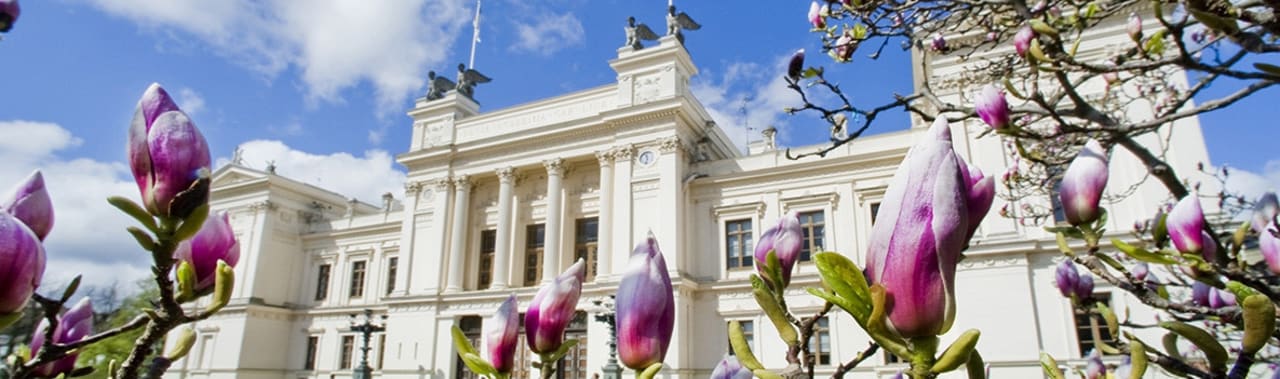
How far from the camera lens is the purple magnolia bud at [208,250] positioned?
1.31m

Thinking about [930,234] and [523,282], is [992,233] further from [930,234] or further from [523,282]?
[930,234]

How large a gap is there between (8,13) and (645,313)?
7.49ft

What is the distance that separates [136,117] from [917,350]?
123 centimetres

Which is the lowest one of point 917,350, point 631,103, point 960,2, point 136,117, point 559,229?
point 917,350

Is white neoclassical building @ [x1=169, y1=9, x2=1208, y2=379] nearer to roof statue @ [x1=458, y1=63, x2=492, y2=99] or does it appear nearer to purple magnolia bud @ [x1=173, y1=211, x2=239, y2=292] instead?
roof statue @ [x1=458, y1=63, x2=492, y2=99]

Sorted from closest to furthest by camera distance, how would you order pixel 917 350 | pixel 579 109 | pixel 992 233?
pixel 917 350, pixel 992 233, pixel 579 109

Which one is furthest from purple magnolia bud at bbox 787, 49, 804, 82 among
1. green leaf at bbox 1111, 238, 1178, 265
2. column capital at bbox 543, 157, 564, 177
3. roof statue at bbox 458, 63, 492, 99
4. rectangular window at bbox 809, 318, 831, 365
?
roof statue at bbox 458, 63, 492, 99

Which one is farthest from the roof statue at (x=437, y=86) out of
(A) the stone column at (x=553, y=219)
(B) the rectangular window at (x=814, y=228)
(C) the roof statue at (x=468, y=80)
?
(B) the rectangular window at (x=814, y=228)

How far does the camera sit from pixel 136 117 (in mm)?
1119

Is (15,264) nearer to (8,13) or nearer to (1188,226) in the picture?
(8,13)

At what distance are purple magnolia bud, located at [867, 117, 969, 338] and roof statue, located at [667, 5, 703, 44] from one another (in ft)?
70.9

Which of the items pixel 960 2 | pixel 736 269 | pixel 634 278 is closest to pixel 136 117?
pixel 634 278

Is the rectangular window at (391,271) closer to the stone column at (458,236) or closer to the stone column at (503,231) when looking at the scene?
the stone column at (458,236)

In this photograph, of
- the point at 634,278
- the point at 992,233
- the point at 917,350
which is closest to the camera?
the point at 917,350
